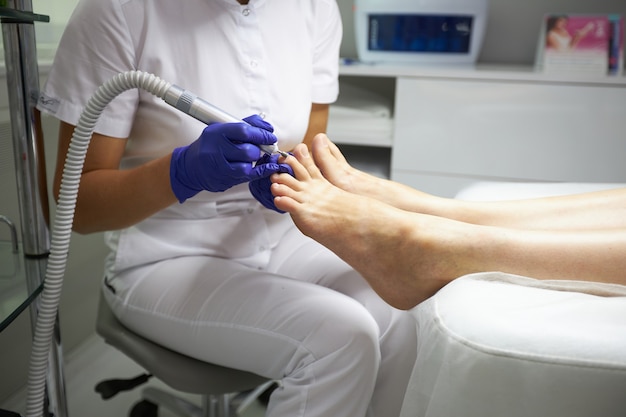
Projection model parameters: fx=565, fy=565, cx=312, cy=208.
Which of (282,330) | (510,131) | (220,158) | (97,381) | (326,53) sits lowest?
(97,381)

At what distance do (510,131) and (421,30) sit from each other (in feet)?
1.51

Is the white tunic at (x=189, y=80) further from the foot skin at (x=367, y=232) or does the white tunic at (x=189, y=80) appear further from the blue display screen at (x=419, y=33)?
the blue display screen at (x=419, y=33)

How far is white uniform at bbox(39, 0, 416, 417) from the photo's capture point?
829 mm

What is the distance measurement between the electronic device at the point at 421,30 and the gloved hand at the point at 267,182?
1.10 meters

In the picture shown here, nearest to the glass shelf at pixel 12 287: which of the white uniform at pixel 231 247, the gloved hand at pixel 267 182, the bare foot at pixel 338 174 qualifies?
the white uniform at pixel 231 247

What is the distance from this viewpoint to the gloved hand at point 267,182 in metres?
0.89

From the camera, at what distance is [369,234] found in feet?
2.89

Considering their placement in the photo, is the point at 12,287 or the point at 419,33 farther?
the point at 419,33

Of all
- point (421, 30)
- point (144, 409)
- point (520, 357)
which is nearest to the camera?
point (520, 357)

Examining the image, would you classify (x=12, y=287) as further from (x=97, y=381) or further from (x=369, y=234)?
Result: (x=97, y=381)

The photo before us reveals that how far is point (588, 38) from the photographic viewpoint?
66.0 inches

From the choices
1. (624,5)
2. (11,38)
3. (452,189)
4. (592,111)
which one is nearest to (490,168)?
(452,189)

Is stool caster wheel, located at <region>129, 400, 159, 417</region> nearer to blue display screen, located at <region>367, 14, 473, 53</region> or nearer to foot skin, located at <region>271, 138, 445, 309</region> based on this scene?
foot skin, located at <region>271, 138, 445, 309</region>

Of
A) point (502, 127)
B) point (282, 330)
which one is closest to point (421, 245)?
point (282, 330)
